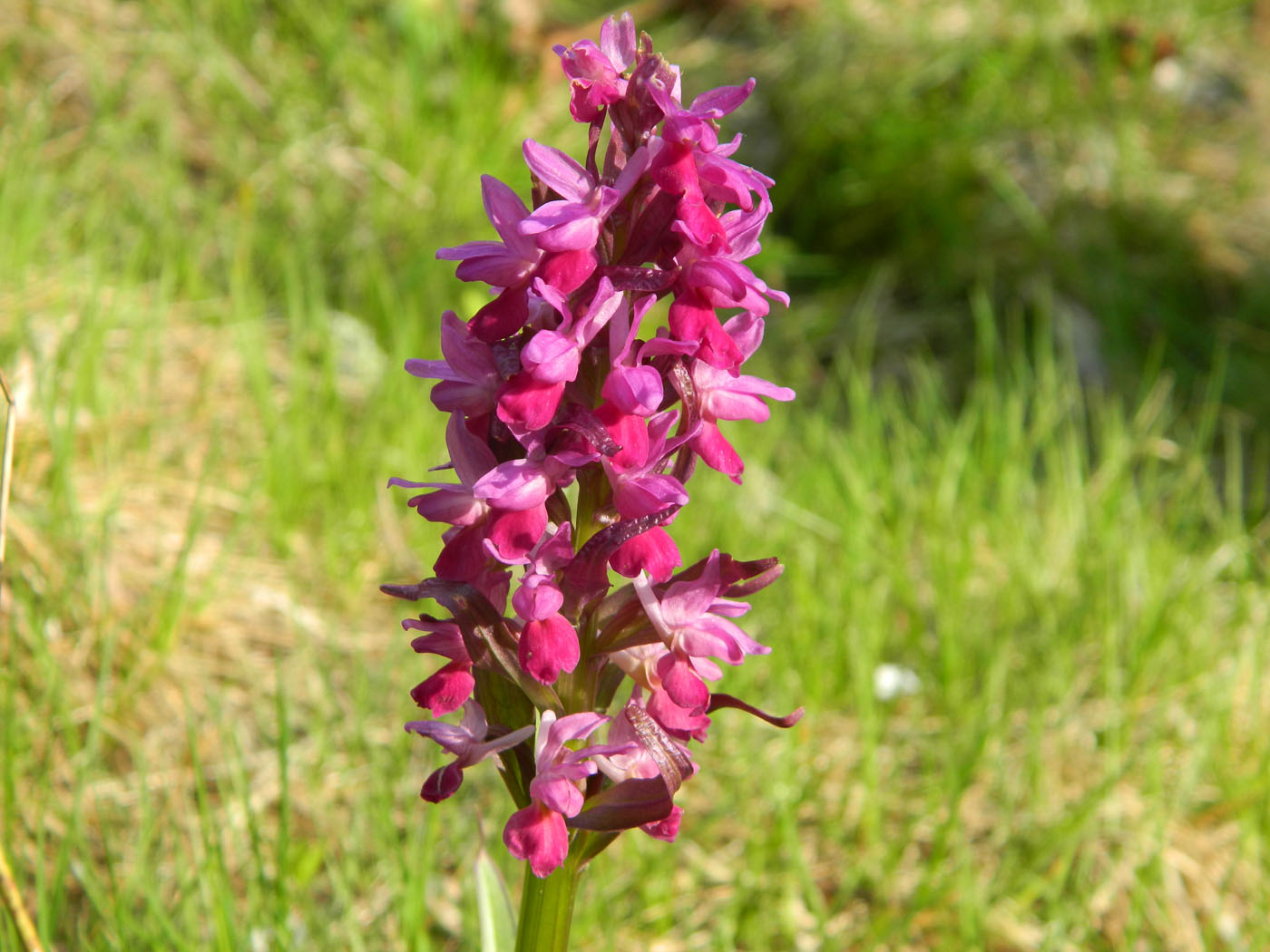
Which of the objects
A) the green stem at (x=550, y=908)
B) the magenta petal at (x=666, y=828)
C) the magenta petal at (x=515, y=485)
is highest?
the magenta petal at (x=515, y=485)

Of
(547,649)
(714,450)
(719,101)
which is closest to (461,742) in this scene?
(547,649)

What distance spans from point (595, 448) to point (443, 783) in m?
0.38

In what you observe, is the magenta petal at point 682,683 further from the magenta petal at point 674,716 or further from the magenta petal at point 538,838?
the magenta petal at point 538,838

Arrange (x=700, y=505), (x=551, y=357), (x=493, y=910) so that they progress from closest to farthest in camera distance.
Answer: (x=551, y=357) → (x=493, y=910) → (x=700, y=505)

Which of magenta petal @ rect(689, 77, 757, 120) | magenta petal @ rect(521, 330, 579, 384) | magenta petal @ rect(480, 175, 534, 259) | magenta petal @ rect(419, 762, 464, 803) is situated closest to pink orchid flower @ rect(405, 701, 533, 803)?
magenta petal @ rect(419, 762, 464, 803)

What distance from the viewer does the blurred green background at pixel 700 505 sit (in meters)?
1.89

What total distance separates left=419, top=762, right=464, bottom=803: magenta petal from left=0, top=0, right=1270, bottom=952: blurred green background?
501 millimetres

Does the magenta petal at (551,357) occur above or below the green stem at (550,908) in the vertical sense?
above

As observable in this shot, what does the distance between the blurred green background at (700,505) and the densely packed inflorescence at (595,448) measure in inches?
24.3

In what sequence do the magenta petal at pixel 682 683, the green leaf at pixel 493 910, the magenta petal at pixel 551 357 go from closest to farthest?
1. the magenta petal at pixel 551 357
2. the magenta petal at pixel 682 683
3. the green leaf at pixel 493 910

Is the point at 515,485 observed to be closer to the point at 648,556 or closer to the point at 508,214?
the point at 648,556

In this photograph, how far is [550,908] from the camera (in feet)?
3.67

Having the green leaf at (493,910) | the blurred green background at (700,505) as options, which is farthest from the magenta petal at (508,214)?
the blurred green background at (700,505)

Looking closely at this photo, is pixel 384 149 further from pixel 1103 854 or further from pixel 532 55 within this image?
pixel 1103 854
